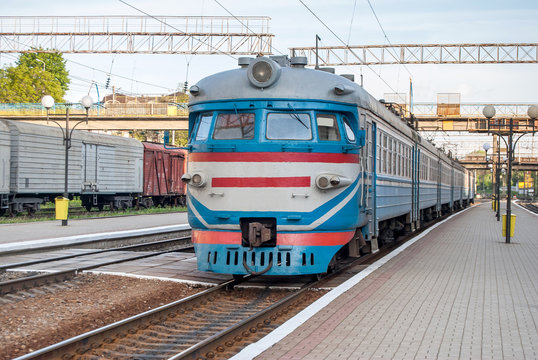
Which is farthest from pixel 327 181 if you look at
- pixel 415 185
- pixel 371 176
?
pixel 415 185

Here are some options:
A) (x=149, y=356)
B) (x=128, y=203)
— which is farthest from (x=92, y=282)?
(x=128, y=203)

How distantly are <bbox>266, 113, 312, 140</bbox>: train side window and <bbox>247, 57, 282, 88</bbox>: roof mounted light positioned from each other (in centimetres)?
48

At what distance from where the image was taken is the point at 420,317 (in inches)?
A: 313

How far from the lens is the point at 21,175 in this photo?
25859 mm

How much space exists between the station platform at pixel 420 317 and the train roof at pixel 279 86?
2849 mm

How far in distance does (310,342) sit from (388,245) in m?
11.0

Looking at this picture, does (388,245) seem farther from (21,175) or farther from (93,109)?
(93,109)

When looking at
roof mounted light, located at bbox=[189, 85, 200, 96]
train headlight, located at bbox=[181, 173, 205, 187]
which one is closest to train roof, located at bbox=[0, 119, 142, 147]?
roof mounted light, located at bbox=[189, 85, 200, 96]

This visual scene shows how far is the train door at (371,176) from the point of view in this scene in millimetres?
11352

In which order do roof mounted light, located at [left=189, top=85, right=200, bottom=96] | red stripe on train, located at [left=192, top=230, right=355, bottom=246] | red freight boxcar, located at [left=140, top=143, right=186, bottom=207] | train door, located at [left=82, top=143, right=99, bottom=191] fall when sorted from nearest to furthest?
red stripe on train, located at [left=192, top=230, right=355, bottom=246], roof mounted light, located at [left=189, top=85, right=200, bottom=96], train door, located at [left=82, top=143, right=99, bottom=191], red freight boxcar, located at [left=140, top=143, right=186, bottom=207]

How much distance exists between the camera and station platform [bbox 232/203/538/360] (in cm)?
631

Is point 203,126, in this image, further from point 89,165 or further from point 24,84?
point 24,84

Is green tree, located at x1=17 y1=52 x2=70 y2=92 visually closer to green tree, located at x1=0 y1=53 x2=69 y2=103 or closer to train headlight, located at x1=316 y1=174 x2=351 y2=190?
green tree, located at x1=0 y1=53 x2=69 y2=103

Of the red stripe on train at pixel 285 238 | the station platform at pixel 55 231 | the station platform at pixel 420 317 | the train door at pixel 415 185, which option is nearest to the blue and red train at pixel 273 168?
the red stripe on train at pixel 285 238
